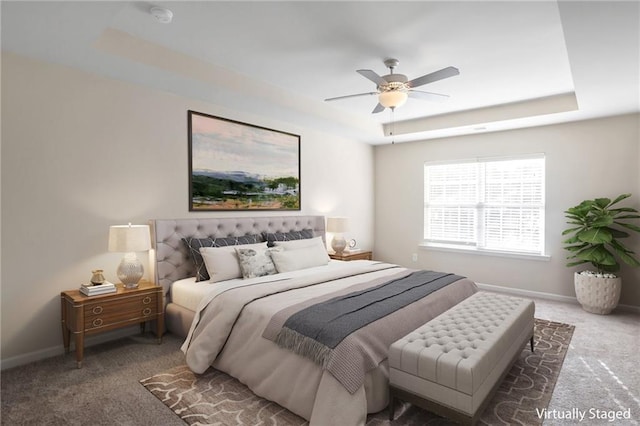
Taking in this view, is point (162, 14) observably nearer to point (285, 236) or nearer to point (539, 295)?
point (285, 236)

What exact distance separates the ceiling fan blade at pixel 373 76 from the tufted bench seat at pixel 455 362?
6.61 ft

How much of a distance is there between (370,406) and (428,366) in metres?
0.47

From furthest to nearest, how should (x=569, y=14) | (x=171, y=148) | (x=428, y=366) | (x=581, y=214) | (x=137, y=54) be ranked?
(x=581, y=214), (x=171, y=148), (x=137, y=54), (x=569, y=14), (x=428, y=366)

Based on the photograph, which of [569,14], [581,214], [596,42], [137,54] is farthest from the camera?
[581,214]

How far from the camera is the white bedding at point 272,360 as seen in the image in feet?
6.36

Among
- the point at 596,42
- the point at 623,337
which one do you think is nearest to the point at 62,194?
the point at 596,42

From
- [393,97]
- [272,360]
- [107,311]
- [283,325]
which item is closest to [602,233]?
[393,97]

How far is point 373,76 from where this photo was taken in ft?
9.51

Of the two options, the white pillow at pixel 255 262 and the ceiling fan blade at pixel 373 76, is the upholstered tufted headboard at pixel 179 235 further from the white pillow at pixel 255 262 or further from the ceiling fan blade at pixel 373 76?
the ceiling fan blade at pixel 373 76

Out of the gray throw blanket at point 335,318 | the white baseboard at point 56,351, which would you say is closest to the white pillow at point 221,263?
the white baseboard at point 56,351

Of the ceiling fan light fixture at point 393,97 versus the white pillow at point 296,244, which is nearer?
the ceiling fan light fixture at point 393,97

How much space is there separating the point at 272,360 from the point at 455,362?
116 centimetres

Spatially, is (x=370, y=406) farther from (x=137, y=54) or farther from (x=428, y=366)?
(x=137, y=54)

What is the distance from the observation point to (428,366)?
1.95m
